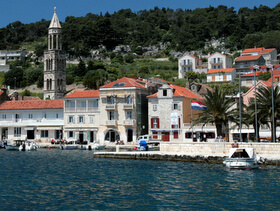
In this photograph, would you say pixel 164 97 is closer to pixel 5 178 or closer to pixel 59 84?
pixel 5 178

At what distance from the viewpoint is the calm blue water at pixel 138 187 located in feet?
80.3

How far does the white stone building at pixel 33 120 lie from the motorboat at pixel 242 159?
40588mm

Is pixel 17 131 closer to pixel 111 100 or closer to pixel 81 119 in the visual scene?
pixel 81 119

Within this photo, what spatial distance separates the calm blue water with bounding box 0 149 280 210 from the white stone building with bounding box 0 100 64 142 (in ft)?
104

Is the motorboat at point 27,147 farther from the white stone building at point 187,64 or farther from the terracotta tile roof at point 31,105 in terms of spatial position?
the white stone building at point 187,64

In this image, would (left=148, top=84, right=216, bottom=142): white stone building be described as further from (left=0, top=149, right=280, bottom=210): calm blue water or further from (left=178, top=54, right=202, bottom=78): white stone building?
(left=178, top=54, right=202, bottom=78): white stone building

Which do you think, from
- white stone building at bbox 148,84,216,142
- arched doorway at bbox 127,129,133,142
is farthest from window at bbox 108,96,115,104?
white stone building at bbox 148,84,216,142

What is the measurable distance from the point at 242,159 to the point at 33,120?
A: 46558 mm

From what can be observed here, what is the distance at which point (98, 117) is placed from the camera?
234ft

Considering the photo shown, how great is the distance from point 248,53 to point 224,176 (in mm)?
99635

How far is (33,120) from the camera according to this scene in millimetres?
75250

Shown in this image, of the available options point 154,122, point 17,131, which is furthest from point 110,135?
point 17,131

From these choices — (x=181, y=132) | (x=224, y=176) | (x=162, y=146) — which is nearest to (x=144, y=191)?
(x=224, y=176)

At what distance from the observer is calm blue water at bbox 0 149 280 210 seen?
964 inches
